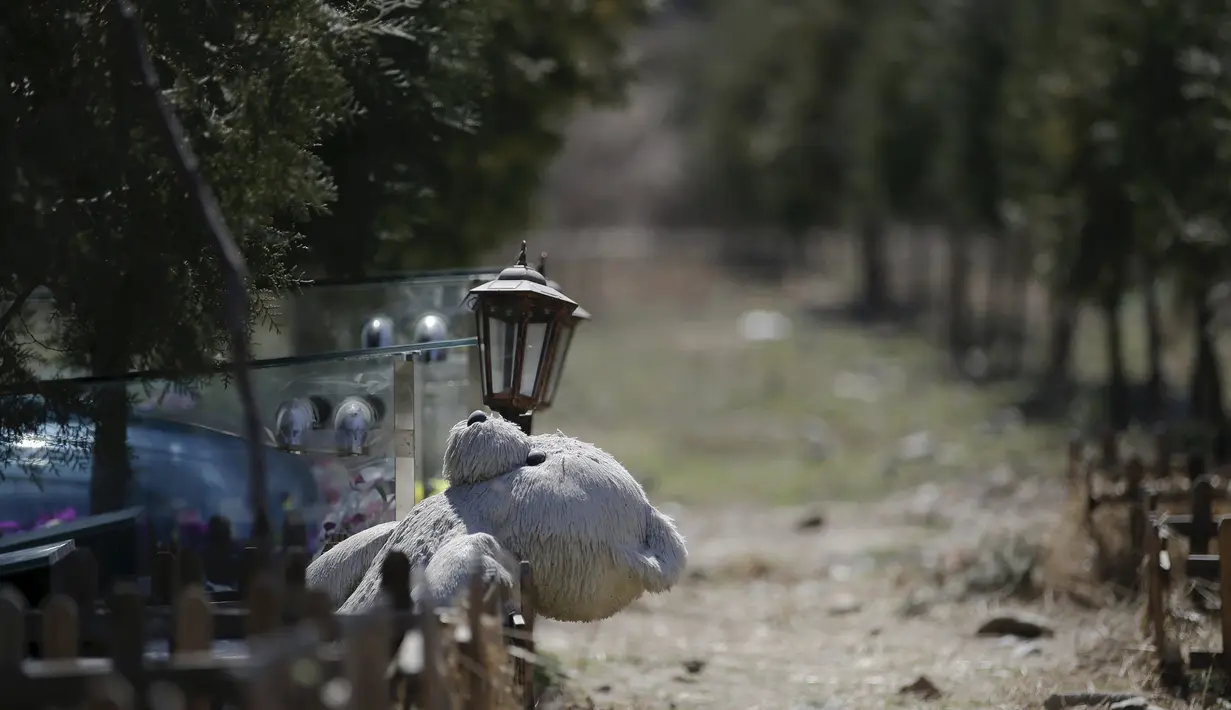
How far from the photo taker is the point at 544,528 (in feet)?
19.1

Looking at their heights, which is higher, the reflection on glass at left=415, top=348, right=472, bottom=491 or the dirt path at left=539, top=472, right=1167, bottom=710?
the reflection on glass at left=415, top=348, right=472, bottom=491

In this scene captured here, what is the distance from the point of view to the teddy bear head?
235 inches

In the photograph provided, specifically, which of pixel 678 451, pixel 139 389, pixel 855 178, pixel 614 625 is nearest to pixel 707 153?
pixel 855 178

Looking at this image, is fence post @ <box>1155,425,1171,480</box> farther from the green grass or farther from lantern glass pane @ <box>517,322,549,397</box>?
the green grass

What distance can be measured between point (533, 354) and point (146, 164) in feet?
6.49

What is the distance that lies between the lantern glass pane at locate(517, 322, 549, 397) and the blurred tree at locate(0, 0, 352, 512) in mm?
1150

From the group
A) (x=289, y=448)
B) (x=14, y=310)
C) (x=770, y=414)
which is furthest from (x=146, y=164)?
(x=770, y=414)

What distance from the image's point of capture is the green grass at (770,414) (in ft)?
62.1

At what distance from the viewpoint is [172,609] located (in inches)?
191

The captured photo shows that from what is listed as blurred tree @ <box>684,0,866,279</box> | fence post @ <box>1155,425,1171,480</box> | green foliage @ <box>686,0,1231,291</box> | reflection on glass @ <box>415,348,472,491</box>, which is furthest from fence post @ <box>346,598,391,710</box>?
blurred tree @ <box>684,0,866,279</box>

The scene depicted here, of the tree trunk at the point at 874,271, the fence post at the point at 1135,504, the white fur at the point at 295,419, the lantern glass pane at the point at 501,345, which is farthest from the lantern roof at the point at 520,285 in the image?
the tree trunk at the point at 874,271

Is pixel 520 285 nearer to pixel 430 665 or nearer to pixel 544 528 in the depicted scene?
pixel 544 528

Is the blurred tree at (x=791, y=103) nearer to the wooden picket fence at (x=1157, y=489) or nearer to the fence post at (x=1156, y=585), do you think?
the wooden picket fence at (x=1157, y=489)

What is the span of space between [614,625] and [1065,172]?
11178mm
